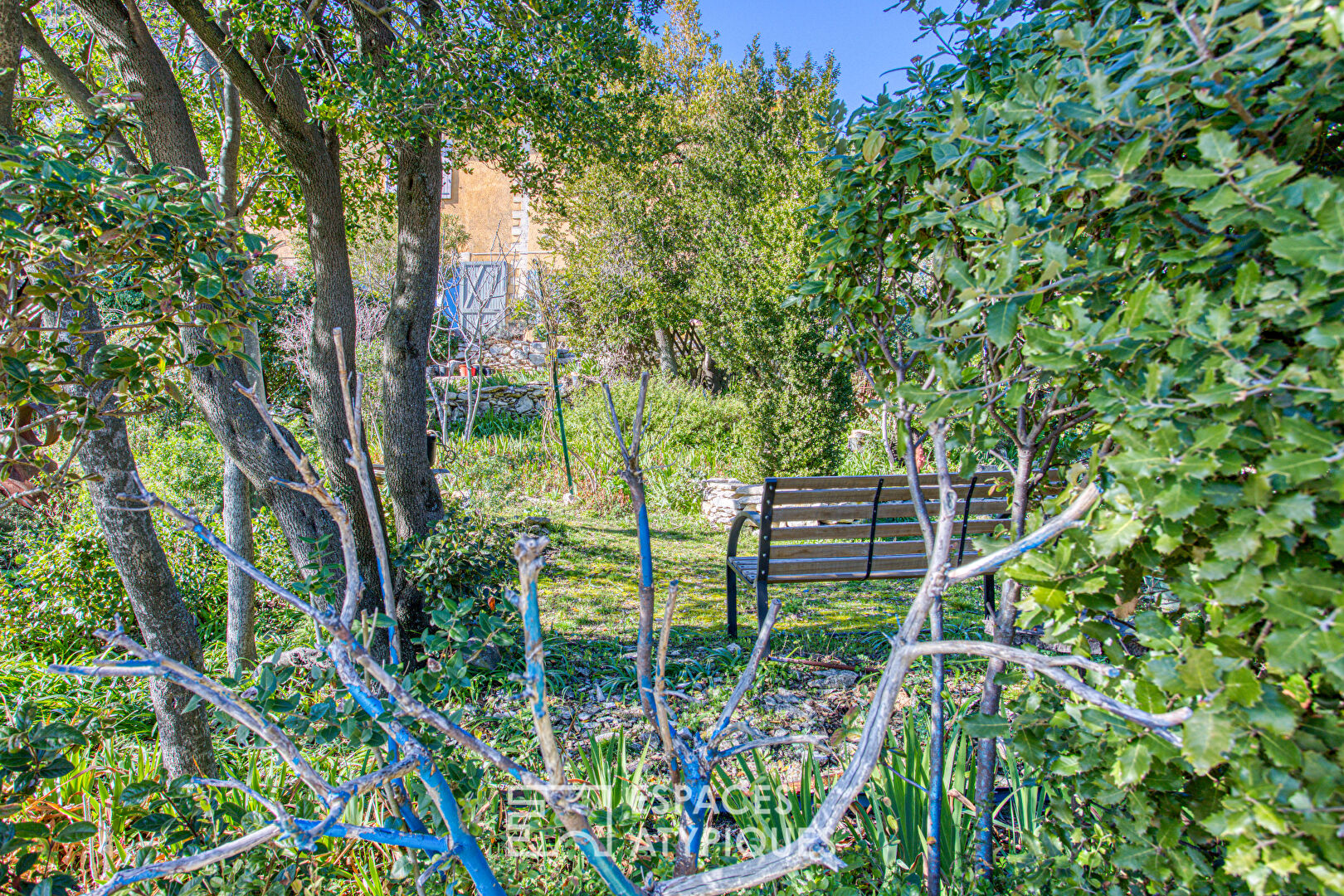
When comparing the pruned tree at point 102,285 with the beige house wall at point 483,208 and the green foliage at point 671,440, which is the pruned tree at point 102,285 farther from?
the beige house wall at point 483,208

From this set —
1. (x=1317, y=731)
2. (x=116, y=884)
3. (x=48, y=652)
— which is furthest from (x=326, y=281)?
(x=1317, y=731)

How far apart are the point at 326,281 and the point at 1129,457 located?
3.42m

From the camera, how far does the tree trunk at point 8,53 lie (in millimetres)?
1929

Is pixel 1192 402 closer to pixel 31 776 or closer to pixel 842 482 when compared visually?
pixel 31 776

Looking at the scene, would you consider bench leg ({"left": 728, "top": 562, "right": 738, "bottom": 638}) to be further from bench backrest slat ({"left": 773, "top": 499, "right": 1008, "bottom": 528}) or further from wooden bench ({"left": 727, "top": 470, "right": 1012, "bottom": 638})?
bench backrest slat ({"left": 773, "top": 499, "right": 1008, "bottom": 528})

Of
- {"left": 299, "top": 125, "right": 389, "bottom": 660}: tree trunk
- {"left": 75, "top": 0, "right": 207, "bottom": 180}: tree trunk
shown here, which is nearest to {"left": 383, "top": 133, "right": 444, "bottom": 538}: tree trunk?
{"left": 299, "top": 125, "right": 389, "bottom": 660}: tree trunk

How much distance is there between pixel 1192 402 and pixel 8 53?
2925mm

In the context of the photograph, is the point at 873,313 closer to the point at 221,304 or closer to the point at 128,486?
the point at 221,304

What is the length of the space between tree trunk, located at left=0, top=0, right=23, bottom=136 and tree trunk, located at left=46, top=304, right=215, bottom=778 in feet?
1.79

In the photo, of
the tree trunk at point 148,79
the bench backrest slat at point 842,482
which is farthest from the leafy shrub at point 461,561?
the tree trunk at point 148,79

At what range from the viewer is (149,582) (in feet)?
7.10

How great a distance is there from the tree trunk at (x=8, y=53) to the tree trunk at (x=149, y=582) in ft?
1.79

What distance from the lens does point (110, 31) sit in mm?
2664
